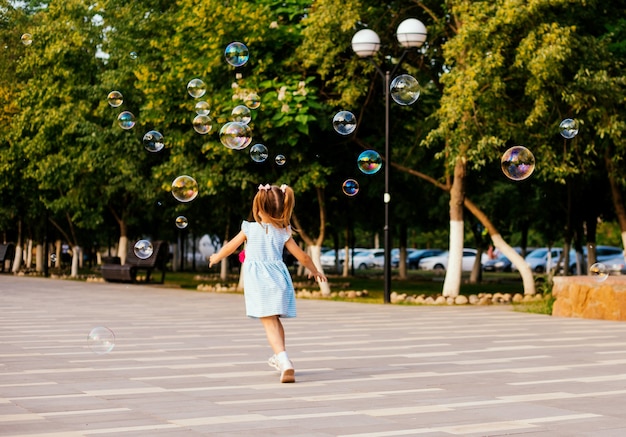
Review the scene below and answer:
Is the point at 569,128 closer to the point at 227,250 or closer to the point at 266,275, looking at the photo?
the point at 266,275

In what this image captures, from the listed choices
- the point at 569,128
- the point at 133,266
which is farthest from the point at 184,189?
the point at 133,266

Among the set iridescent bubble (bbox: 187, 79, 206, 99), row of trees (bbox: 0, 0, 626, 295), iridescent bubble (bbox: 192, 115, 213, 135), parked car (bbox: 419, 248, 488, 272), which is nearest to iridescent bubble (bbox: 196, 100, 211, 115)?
iridescent bubble (bbox: 187, 79, 206, 99)

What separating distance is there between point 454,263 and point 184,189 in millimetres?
10393

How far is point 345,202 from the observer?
3503 cm

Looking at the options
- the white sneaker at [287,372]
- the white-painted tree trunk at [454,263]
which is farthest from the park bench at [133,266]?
the white sneaker at [287,372]

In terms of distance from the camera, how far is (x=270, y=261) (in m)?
10.9

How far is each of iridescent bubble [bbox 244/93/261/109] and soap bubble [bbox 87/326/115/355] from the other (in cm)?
1182

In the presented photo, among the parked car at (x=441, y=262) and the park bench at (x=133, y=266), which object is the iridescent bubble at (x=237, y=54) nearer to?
the park bench at (x=133, y=266)

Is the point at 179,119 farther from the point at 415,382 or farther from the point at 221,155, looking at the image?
the point at 415,382

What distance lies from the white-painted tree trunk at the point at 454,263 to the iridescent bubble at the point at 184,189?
32.6 ft

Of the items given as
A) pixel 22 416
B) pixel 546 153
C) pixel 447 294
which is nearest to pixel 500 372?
pixel 22 416

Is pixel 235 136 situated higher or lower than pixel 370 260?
higher

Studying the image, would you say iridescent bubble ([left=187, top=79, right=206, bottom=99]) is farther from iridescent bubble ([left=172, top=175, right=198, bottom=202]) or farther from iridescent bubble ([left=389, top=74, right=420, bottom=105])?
iridescent bubble ([left=389, top=74, right=420, bottom=105])

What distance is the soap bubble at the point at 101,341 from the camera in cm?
1321
